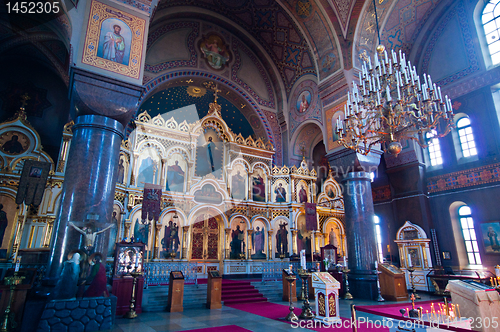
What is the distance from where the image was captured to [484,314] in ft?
17.2

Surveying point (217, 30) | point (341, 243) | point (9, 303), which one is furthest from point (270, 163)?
point (9, 303)

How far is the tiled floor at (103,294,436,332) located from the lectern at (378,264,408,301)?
275cm

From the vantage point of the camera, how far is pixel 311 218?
14.3 meters

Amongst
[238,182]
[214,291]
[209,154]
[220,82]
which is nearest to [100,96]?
[214,291]

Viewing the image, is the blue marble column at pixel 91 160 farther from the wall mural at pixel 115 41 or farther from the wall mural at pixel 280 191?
the wall mural at pixel 280 191

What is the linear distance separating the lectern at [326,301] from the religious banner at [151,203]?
7.05 metres

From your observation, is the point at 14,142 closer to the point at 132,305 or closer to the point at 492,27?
the point at 132,305

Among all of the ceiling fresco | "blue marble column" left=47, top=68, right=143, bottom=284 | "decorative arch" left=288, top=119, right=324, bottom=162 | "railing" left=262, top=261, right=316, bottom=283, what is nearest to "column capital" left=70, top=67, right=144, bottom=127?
"blue marble column" left=47, top=68, right=143, bottom=284

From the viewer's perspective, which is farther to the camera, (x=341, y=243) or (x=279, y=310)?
(x=341, y=243)

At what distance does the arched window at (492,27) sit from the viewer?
12.2 m

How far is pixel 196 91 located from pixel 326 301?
12038mm

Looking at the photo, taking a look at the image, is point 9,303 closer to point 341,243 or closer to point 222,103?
point 222,103

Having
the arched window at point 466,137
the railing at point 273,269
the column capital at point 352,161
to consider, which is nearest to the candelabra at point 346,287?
the railing at point 273,269

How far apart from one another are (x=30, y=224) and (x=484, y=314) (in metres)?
12.2
